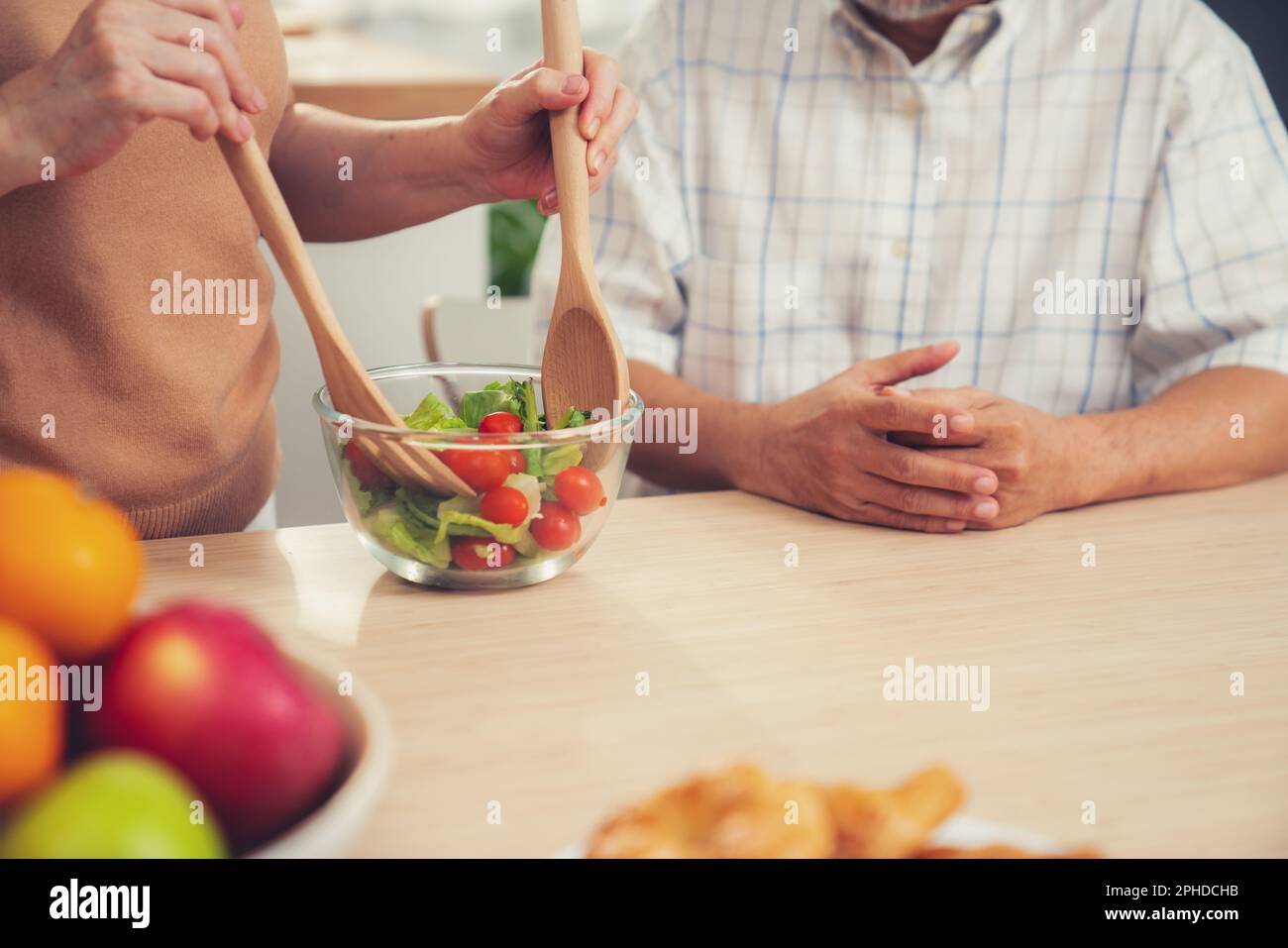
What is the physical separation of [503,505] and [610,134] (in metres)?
0.35


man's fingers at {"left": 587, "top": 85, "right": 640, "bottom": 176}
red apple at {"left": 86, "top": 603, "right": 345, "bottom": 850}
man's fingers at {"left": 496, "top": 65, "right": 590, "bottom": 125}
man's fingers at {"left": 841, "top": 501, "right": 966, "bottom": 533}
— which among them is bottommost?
man's fingers at {"left": 841, "top": 501, "right": 966, "bottom": 533}

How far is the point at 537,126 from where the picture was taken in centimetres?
106

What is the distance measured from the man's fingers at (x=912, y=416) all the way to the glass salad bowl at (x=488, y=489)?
13.0 inches

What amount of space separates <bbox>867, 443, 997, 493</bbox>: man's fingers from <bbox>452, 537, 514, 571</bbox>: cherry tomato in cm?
39

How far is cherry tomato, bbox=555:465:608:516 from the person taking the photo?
83 centimetres

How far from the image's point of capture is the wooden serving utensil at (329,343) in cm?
76

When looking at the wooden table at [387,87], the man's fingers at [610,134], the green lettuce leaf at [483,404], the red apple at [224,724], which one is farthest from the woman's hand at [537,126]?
the wooden table at [387,87]
